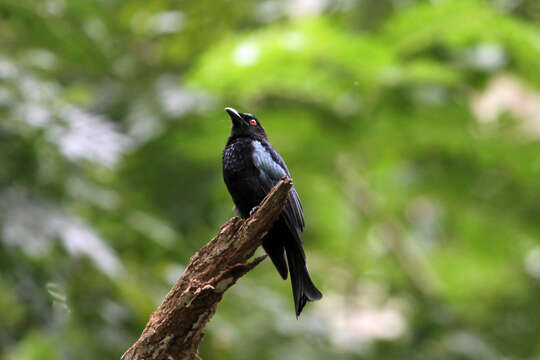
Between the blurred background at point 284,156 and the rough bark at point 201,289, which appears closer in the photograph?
the rough bark at point 201,289

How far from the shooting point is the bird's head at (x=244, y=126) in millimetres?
2869

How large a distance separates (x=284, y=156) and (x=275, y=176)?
72.3 inches

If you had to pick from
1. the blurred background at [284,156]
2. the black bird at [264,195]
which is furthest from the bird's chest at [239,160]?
the blurred background at [284,156]

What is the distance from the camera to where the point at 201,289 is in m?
2.05

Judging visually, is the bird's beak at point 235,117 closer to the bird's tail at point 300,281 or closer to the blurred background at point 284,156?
the bird's tail at point 300,281

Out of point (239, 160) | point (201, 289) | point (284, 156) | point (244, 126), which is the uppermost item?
point (284, 156)

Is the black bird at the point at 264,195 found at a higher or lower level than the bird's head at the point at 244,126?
lower

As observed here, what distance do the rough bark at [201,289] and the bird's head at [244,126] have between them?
2.65ft

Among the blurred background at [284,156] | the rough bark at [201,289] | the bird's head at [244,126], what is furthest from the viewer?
the blurred background at [284,156]

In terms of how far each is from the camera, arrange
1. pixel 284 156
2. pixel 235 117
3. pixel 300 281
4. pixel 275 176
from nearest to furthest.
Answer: pixel 300 281, pixel 275 176, pixel 235 117, pixel 284 156

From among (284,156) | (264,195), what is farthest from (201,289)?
(284,156)

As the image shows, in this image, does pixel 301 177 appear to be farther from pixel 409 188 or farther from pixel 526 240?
pixel 526 240

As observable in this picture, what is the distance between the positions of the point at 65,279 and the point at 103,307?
53cm

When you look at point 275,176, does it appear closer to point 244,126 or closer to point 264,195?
point 264,195
